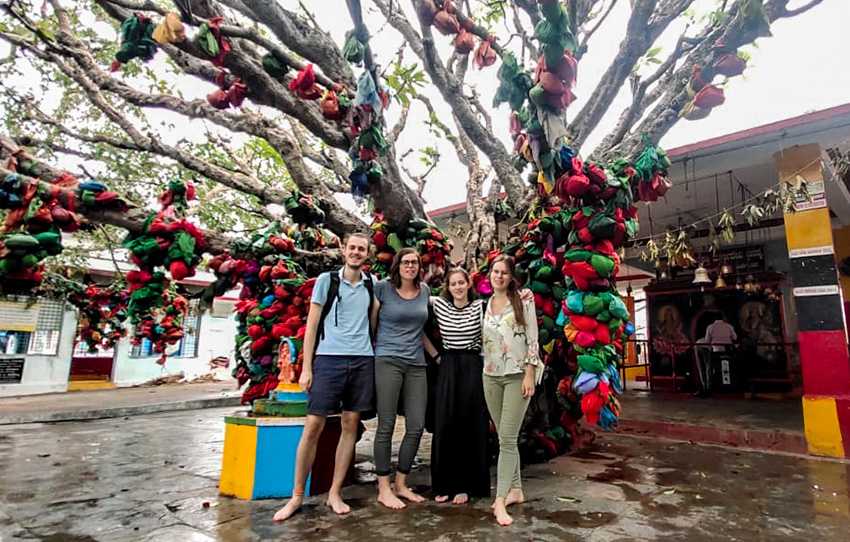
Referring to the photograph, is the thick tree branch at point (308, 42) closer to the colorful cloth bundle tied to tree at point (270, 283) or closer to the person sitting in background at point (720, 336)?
the colorful cloth bundle tied to tree at point (270, 283)

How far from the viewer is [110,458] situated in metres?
5.42

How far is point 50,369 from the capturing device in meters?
13.6

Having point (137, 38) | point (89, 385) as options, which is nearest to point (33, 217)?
point (137, 38)

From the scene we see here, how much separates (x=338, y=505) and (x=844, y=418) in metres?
5.17

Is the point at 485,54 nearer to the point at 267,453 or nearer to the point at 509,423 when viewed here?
the point at 509,423

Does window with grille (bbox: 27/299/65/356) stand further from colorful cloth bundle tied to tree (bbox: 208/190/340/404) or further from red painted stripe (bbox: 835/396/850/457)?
red painted stripe (bbox: 835/396/850/457)

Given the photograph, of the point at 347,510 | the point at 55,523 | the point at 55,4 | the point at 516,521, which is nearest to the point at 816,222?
the point at 516,521

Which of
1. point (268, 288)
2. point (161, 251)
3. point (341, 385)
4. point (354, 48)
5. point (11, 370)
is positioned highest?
point (354, 48)

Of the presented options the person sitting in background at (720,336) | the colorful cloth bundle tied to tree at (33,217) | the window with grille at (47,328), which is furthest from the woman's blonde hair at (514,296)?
the window with grille at (47,328)

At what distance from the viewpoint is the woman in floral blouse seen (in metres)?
3.27

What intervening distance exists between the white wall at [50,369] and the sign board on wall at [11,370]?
8cm

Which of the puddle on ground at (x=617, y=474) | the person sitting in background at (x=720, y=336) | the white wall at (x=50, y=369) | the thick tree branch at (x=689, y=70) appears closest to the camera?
the thick tree branch at (x=689, y=70)

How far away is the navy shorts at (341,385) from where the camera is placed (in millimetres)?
3256

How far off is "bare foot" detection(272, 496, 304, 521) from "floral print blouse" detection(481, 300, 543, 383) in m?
1.48
